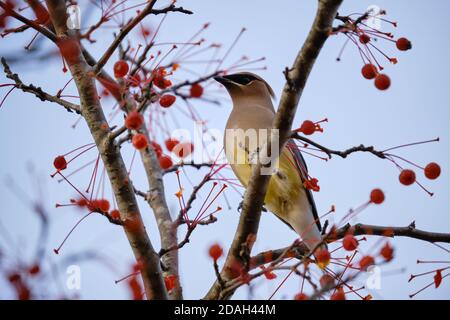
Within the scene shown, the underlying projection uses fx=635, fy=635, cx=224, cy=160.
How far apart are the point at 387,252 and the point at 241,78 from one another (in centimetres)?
307

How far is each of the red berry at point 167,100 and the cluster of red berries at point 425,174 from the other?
1.20 m

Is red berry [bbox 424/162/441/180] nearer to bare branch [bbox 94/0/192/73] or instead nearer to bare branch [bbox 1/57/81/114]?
bare branch [bbox 94/0/192/73]

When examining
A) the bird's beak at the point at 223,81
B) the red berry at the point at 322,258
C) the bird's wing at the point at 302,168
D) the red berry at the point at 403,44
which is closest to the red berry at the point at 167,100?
the red berry at the point at 322,258

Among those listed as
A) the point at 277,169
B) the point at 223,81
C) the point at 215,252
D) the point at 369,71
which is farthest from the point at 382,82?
the point at 223,81

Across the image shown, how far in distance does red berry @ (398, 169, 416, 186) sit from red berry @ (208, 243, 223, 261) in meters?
1.06

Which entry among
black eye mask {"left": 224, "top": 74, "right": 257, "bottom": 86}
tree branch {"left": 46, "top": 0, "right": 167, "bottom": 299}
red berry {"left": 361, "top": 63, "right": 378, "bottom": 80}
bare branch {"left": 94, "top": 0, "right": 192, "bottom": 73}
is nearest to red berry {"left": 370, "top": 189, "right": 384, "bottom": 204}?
red berry {"left": 361, "top": 63, "right": 378, "bottom": 80}

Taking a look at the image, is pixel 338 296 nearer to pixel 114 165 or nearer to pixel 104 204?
pixel 114 165

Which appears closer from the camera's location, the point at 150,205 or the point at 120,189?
the point at 120,189

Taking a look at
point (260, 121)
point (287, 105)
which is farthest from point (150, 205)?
point (287, 105)

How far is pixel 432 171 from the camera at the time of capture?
10.6 ft

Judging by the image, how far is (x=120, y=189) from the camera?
2.96 metres
